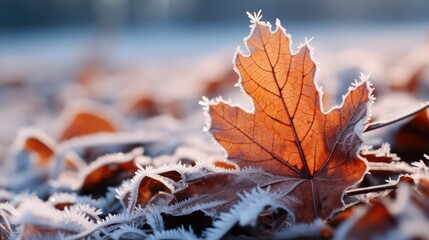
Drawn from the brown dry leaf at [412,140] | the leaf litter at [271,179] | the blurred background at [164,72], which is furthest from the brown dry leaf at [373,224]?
the blurred background at [164,72]

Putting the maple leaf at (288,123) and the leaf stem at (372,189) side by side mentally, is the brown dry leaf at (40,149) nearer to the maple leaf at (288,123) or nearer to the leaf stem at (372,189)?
the maple leaf at (288,123)

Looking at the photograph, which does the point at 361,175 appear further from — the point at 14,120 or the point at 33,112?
the point at 33,112

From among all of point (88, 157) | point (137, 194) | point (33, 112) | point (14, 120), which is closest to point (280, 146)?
point (137, 194)

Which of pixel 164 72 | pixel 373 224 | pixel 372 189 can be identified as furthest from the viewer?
pixel 164 72

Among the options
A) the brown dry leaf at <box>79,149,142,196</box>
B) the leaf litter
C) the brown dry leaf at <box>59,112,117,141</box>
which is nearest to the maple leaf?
the leaf litter

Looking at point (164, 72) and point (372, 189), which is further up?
point (164, 72)

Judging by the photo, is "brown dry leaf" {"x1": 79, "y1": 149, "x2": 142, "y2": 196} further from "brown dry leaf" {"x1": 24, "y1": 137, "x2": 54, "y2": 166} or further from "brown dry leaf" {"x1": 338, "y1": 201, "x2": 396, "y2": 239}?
"brown dry leaf" {"x1": 338, "y1": 201, "x2": 396, "y2": 239}

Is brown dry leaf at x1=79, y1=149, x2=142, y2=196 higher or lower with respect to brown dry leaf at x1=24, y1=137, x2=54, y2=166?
lower

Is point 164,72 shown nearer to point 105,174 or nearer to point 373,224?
point 105,174

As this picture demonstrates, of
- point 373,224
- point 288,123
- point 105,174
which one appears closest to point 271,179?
point 288,123
